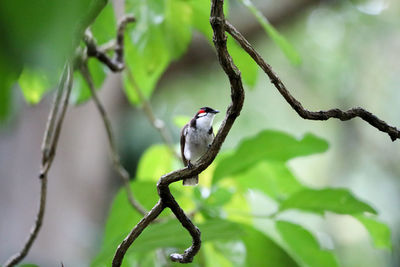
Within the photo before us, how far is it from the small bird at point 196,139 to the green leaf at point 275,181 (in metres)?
0.23

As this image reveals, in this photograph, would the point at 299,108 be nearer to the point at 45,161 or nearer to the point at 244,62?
the point at 244,62

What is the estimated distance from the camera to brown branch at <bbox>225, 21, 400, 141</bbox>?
1.88 ft

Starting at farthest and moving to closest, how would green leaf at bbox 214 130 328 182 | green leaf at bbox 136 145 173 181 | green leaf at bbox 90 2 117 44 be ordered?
green leaf at bbox 136 145 173 181, green leaf at bbox 214 130 328 182, green leaf at bbox 90 2 117 44

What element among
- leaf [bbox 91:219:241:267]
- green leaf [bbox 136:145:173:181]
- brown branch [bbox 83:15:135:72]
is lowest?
leaf [bbox 91:219:241:267]

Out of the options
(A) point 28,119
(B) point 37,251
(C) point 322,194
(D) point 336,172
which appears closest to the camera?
(C) point 322,194

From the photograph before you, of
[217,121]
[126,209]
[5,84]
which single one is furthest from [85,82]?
[217,121]

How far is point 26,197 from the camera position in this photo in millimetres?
3504

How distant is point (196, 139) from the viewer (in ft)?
3.37

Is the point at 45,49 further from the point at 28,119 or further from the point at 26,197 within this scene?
the point at 28,119

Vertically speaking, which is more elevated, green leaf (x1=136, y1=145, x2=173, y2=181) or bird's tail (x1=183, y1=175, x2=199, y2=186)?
green leaf (x1=136, y1=145, x2=173, y2=181)

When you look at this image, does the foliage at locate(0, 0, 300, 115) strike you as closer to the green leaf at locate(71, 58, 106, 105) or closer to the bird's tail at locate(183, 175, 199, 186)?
the green leaf at locate(71, 58, 106, 105)

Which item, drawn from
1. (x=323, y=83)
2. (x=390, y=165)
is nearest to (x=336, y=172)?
(x=390, y=165)

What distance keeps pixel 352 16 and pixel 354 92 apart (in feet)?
4.00

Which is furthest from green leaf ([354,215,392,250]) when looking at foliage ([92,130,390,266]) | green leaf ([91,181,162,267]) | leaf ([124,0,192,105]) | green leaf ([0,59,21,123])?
green leaf ([0,59,21,123])
